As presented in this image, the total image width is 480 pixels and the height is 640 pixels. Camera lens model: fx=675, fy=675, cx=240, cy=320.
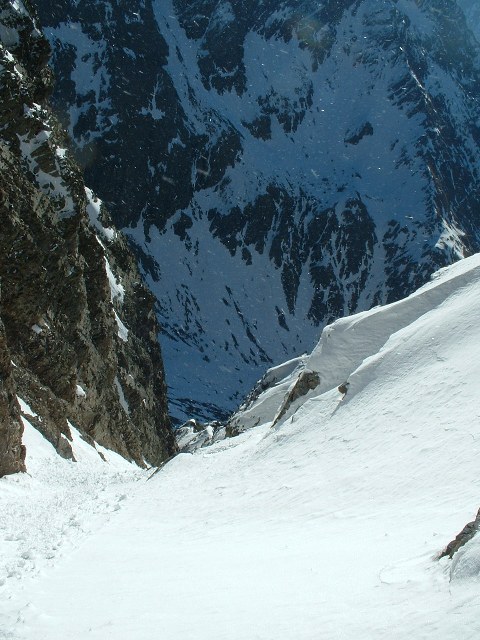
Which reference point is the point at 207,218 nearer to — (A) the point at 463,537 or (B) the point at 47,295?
(B) the point at 47,295

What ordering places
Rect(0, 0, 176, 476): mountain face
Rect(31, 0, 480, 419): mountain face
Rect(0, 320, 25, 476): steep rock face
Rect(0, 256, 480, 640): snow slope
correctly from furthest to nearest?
Rect(31, 0, 480, 419): mountain face → Rect(0, 0, 176, 476): mountain face → Rect(0, 320, 25, 476): steep rock face → Rect(0, 256, 480, 640): snow slope

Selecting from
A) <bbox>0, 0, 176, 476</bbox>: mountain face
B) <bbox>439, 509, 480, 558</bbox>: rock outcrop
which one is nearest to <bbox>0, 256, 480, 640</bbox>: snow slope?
<bbox>439, 509, 480, 558</bbox>: rock outcrop

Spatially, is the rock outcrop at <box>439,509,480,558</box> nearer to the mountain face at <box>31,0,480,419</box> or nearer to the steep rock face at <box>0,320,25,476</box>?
the steep rock face at <box>0,320,25,476</box>

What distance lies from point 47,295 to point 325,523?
24037 millimetres

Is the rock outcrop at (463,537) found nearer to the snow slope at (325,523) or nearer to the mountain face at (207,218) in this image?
the snow slope at (325,523)

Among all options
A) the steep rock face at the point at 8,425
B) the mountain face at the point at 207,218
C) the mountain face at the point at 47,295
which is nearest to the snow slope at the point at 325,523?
the steep rock face at the point at 8,425

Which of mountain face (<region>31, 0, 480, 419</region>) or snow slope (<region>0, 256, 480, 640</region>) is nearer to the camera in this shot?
snow slope (<region>0, 256, 480, 640</region>)

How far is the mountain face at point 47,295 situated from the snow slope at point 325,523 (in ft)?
14.1

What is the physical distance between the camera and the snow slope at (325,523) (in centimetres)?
767

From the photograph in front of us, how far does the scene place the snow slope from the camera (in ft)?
25.2

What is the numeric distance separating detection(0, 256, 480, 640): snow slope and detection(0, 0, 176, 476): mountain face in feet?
14.1

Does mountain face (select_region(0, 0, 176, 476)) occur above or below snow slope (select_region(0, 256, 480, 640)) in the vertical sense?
above

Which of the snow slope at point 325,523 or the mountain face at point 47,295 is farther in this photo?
the mountain face at point 47,295

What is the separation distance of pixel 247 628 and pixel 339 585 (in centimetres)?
157
